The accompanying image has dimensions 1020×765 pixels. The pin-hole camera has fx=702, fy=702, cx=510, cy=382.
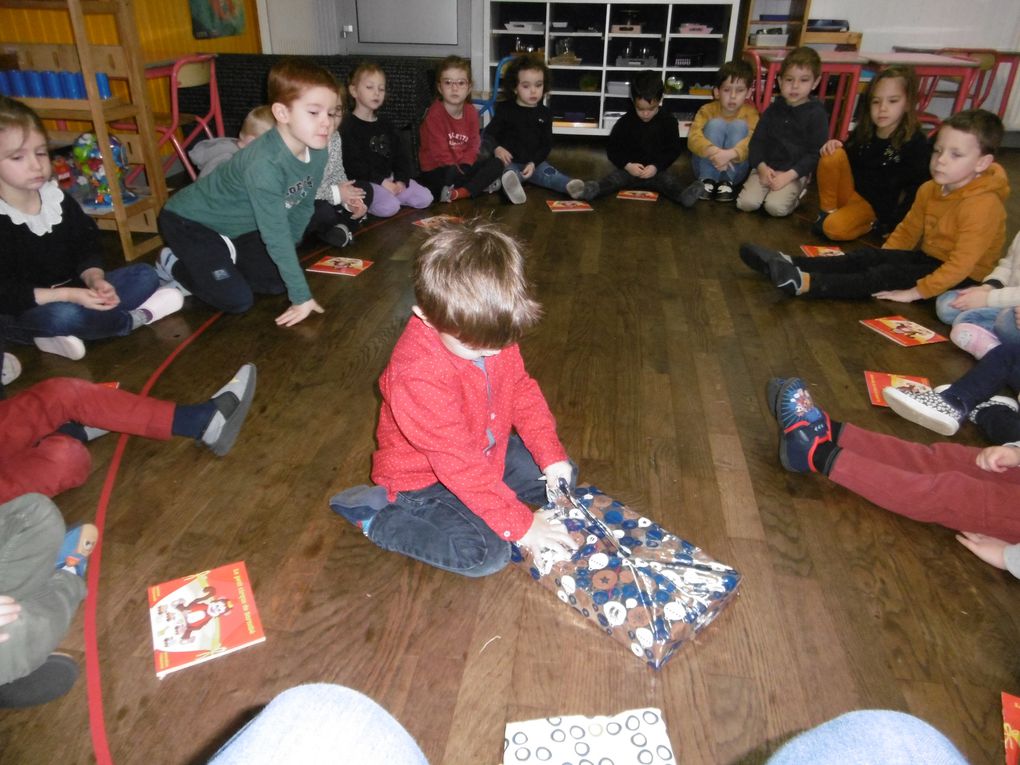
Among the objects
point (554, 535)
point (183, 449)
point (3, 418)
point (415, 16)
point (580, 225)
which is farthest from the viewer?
point (415, 16)

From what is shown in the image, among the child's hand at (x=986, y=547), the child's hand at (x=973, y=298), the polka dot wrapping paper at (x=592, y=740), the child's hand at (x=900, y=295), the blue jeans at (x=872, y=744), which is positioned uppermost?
the blue jeans at (x=872, y=744)

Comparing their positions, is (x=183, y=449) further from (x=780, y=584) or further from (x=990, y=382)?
(x=990, y=382)

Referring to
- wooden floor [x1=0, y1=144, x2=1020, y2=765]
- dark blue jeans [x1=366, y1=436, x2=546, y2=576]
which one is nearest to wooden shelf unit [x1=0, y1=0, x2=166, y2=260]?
wooden floor [x1=0, y1=144, x2=1020, y2=765]

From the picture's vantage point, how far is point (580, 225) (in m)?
3.94

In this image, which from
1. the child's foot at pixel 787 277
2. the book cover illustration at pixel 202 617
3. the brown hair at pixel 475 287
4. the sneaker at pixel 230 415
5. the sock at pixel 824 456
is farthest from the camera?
the child's foot at pixel 787 277

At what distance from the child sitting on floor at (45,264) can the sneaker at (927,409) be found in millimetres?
2592

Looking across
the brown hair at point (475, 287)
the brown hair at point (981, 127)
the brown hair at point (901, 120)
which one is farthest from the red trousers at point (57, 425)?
the brown hair at point (901, 120)

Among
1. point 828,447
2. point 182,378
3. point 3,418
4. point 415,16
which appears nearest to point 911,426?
point 828,447

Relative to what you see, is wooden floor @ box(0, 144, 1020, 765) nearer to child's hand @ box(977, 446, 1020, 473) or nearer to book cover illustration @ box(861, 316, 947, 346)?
book cover illustration @ box(861, 316, 947, 346)

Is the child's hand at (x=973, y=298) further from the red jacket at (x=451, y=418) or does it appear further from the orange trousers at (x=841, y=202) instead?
the red jacket at (x=451, y=418)

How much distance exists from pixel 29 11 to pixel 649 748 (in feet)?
16.6

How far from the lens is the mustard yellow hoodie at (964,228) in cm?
268

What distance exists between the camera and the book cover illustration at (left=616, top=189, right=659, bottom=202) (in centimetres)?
444

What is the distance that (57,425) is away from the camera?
1800mm
